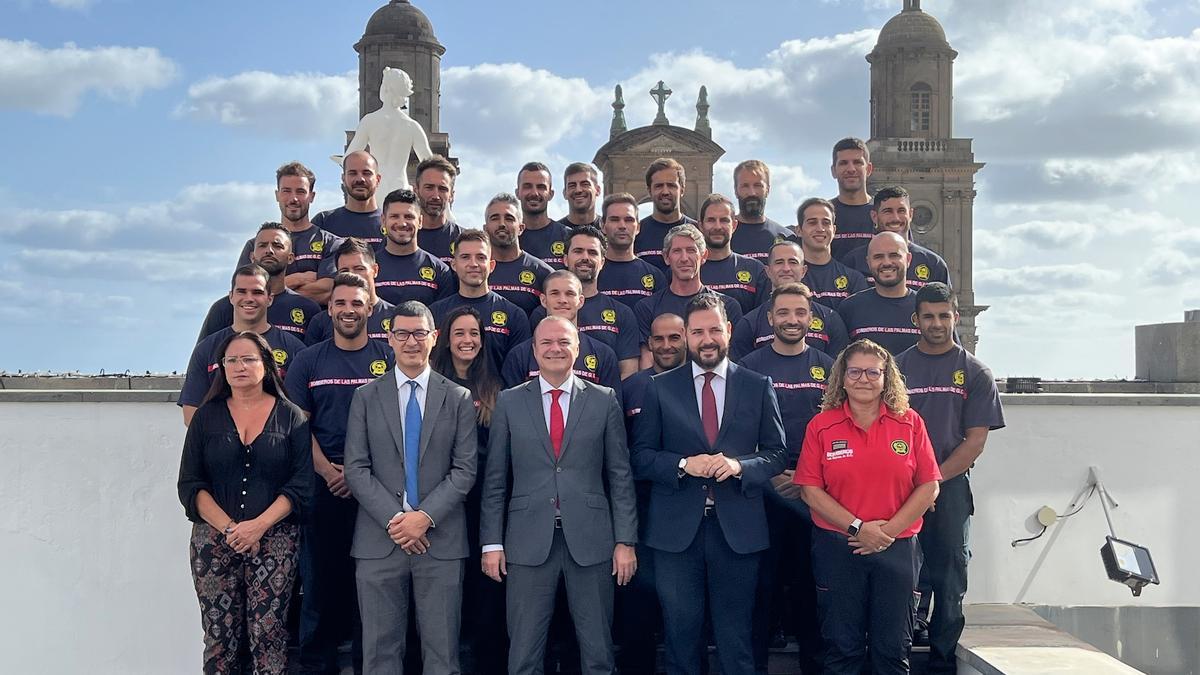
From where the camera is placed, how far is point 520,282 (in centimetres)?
616

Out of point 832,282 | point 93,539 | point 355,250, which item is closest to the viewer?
point 355,250

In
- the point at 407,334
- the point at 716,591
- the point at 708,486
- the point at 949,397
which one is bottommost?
the point at 716,591

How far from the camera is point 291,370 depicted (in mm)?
5277

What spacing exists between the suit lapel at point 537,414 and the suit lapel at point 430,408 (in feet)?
1.30

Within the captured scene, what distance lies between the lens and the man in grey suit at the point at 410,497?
4781 mm

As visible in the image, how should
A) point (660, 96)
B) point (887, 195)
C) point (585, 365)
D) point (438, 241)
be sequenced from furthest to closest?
point (660, 96), point (438, 241), point (887, 195), point (585, 365)

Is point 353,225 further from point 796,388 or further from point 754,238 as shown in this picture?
point 796,388

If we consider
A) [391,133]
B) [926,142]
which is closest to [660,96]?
[926,142]

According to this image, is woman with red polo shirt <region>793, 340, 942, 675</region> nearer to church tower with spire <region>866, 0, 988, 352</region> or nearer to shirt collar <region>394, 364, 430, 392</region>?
shirt collar <region>394, 364, 430, 392</region>

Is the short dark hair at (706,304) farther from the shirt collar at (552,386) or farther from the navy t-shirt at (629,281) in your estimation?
the navy t-shirt at (629,281)

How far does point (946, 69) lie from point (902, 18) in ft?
8.87

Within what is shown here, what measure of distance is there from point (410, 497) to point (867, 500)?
6.86ft

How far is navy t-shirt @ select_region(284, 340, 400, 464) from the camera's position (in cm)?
525

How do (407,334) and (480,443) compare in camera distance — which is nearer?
(407,334)
